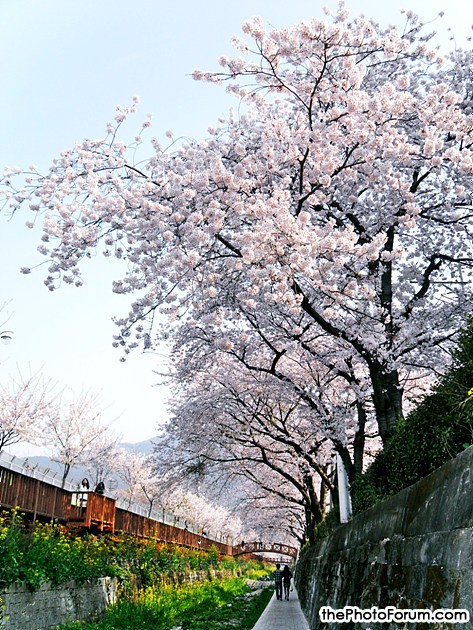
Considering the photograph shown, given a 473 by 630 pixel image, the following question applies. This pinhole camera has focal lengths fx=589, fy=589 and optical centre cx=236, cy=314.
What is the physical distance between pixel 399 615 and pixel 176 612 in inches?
523

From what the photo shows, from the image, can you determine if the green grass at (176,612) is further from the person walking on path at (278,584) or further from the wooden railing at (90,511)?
the wooden railing at (90,511)

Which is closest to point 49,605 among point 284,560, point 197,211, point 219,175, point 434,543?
point 197,211

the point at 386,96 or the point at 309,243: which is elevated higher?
the point at 386,96

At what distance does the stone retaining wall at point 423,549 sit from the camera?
11.8 feet

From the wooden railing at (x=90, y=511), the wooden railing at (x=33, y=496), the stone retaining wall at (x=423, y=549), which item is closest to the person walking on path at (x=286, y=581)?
the wooden railing at (x=90, y=511)

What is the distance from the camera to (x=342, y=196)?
37.6 feet

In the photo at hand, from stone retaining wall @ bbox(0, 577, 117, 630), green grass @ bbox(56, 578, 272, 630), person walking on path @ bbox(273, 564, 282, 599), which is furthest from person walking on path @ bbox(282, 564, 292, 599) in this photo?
stone retaining wall @ bbox(0, 577, 117, 630)

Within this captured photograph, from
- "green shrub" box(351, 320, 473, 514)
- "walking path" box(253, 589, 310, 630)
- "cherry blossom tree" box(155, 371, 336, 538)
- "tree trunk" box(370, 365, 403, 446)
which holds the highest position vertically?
"cherry blossom tree" box(155, 371, 336, 538)

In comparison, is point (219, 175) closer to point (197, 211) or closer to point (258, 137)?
point (197, 211)

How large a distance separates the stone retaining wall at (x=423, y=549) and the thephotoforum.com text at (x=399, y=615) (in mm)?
37

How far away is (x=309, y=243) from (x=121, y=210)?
3239 mm

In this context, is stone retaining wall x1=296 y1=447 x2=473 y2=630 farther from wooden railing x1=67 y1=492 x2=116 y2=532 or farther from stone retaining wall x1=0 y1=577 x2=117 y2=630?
wooden railing x1=67 y1=492 x2=116 y2=532

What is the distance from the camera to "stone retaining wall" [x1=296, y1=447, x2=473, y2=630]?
11.8 ft

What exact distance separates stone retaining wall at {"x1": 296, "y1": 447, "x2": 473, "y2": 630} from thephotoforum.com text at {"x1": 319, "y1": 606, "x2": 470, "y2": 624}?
1.4 inches
